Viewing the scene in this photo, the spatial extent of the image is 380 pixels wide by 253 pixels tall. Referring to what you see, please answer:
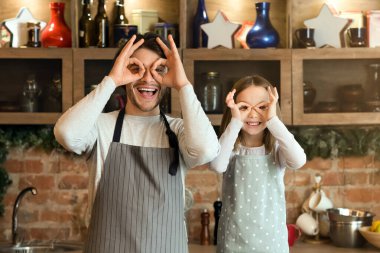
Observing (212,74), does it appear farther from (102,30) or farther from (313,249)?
(313,249)

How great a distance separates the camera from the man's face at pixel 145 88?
1974mm

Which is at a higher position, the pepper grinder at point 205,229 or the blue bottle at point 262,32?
the blue bottle at point 262,32

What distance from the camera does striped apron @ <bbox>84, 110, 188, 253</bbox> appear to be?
6.31ft

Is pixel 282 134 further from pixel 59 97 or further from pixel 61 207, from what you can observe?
pixel 61 207

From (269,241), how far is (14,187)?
1830mm

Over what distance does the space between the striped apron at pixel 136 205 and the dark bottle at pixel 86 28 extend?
4.77ft

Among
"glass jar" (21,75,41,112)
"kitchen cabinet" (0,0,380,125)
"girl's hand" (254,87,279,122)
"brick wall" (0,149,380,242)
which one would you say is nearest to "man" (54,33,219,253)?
"girl's hand" (254,87,279,122)

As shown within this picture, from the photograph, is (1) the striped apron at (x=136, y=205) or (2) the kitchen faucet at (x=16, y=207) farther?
(2) the kitchen faucet at (x=16, y=207)

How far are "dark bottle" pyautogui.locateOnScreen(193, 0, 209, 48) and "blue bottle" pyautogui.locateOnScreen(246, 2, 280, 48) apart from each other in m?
0.21

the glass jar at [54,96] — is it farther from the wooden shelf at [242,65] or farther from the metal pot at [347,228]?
the metal pot at [347,228]

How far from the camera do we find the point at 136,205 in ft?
6.35

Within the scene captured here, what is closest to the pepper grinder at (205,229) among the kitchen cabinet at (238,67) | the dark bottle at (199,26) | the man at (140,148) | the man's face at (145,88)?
the kitchen cabinet at (238,67)

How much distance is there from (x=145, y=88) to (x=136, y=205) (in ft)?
1.03

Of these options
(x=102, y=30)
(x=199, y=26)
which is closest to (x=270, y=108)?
(x=199, y=26)
